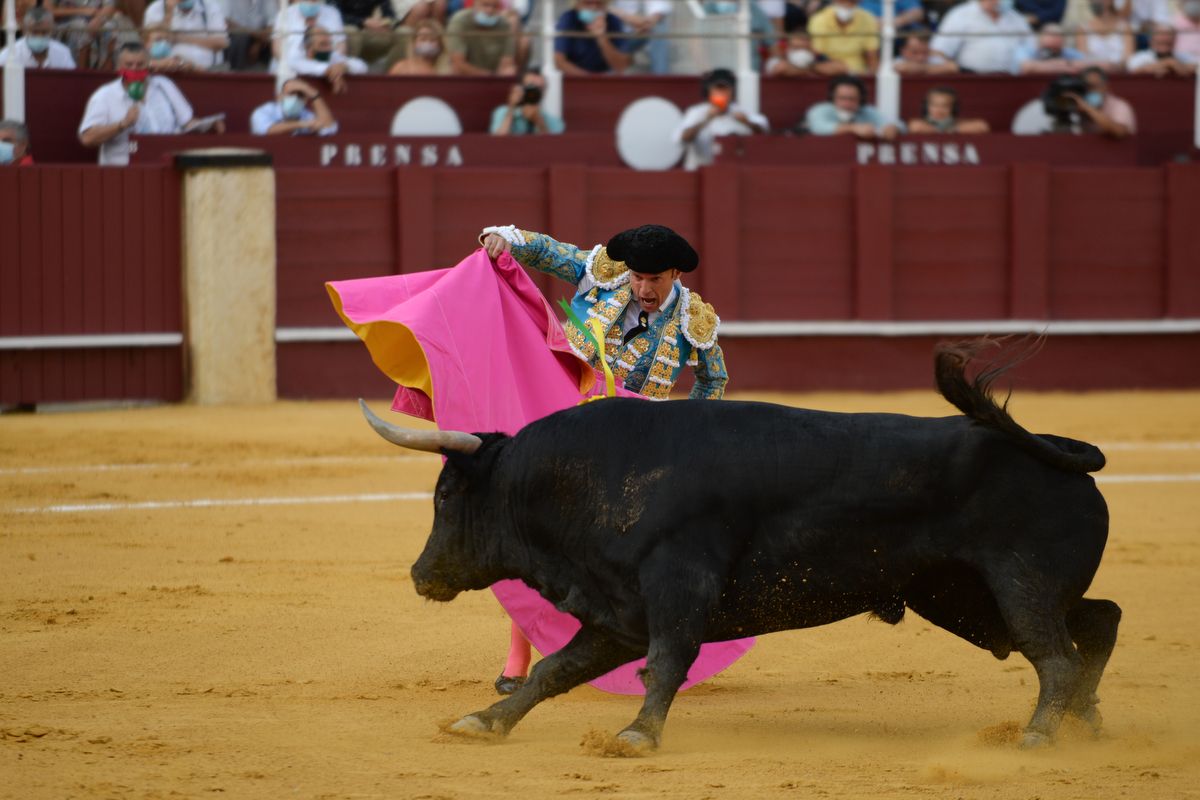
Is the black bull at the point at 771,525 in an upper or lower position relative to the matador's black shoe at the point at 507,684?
upper

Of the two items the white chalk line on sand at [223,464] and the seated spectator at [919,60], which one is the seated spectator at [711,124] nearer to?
the seated spectator at [919,60]

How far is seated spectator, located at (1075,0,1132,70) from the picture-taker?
38.4 feet

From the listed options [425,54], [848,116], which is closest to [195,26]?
[425,54]

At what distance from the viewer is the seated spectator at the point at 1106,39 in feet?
38.4

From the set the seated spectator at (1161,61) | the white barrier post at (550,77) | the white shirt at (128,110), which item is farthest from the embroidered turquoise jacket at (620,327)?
the seated spectator at (1161,61)

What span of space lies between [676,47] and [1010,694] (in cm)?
735

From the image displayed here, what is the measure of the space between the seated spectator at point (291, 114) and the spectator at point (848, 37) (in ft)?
10.3

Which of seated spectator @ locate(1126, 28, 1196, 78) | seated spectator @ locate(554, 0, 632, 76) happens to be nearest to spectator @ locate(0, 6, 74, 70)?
seated spectator @ locate(554, 0, 632, 76)

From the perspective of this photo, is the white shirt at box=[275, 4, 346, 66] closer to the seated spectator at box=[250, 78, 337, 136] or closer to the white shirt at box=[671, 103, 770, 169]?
the seated spectator at box=[250, 78, 337, 136]

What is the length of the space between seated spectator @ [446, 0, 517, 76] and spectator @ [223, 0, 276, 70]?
1.06 m

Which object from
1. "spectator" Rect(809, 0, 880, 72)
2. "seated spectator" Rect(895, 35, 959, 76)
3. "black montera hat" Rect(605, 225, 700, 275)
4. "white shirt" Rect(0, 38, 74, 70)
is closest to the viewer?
"black montera hat" Rect(605, 225, 700, 275)

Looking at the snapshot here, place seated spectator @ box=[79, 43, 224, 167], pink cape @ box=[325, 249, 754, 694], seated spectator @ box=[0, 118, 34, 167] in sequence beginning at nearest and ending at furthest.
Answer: pink cape @ box=[325, 249, 754, 694] < seated spectator @ box=[0, 118, 34, 167] < seated spectator @ box=[79, 43, 224, 167]

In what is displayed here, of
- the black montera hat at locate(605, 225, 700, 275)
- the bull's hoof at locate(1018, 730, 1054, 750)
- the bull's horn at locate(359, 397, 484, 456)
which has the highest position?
the black montera hat at locate(605, 225, 700, 275)

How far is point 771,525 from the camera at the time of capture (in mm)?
3602
